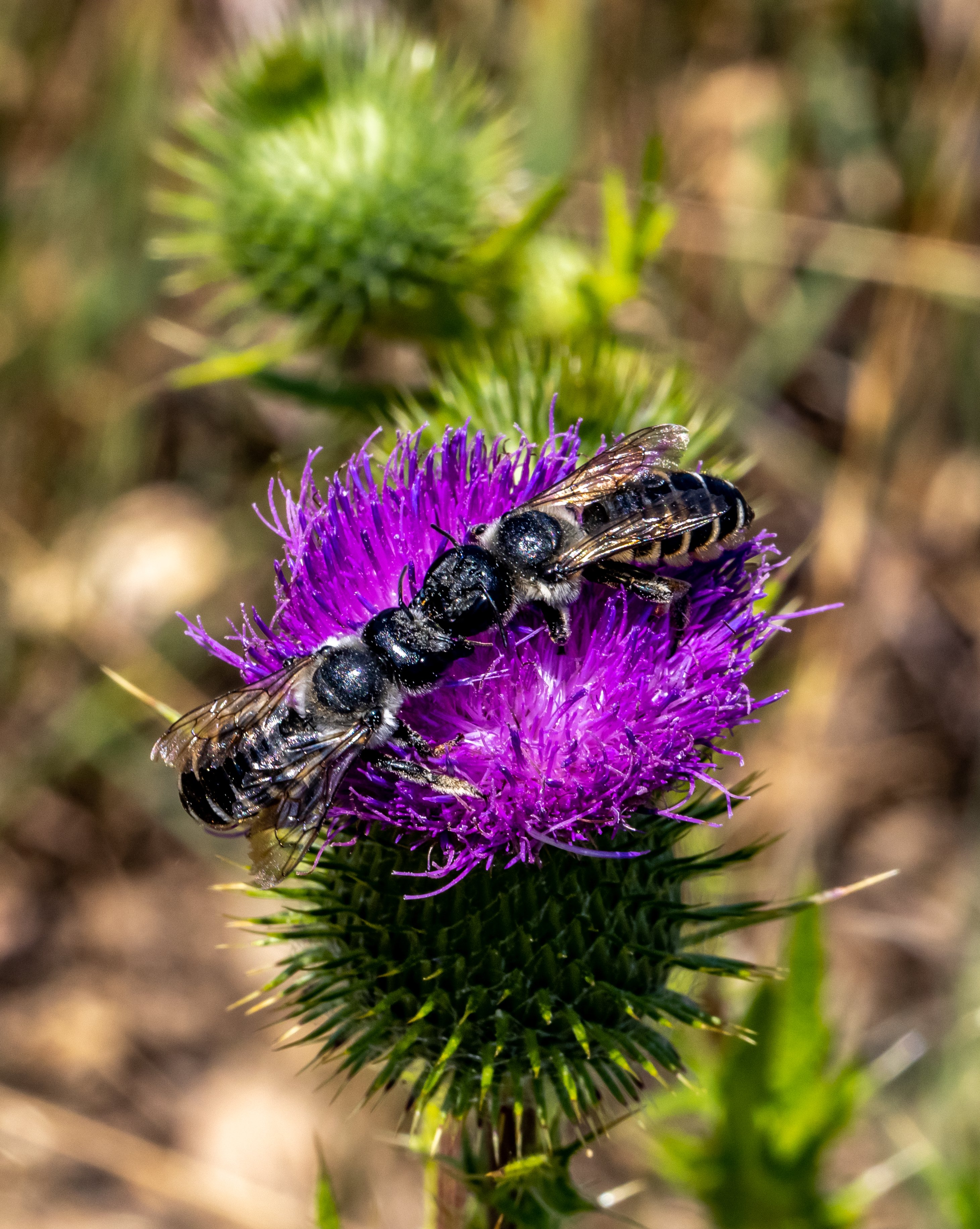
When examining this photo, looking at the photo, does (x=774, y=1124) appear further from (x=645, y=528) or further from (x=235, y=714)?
(x=235, y=714)

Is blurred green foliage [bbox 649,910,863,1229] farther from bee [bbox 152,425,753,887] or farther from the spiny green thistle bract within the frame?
the spiny green thistle bract

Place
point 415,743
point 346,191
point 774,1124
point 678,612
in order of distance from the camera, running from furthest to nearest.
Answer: point 346,191 → point 774,1124 → point 678,612 → point 415,743

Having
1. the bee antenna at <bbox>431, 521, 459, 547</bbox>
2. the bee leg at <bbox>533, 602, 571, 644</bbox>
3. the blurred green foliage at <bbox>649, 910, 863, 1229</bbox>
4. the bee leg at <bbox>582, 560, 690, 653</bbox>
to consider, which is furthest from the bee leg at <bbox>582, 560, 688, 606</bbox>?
the blurred green foliage at <bbox>649, 910, 863, 1229</bbox>

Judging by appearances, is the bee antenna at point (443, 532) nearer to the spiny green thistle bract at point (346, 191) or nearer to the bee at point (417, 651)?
the bee at point (417, 651)

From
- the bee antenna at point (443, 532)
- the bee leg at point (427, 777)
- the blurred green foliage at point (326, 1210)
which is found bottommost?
the blurred green foliage at point (326, 1210)

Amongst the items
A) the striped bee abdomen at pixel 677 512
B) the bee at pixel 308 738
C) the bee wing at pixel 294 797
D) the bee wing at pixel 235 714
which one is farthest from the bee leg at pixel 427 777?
the striped bee abdomen at pixel 677 512

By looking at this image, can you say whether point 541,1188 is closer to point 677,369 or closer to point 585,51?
point 677,369

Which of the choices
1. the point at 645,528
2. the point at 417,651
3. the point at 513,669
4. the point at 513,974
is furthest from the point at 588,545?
the point at 513,974

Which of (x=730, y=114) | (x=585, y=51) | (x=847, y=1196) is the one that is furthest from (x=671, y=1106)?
(x=730, y=114)
